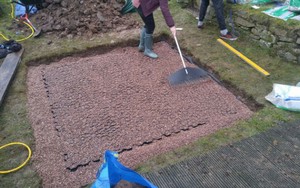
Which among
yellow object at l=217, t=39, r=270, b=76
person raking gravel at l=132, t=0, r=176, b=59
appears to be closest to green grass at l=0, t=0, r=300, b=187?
yellow object at l=217, t=39, r=270, b=76

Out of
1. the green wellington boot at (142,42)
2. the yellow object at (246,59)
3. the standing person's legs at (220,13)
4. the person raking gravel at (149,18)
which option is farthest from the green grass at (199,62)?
Result: the person raking gravel at (149,18)

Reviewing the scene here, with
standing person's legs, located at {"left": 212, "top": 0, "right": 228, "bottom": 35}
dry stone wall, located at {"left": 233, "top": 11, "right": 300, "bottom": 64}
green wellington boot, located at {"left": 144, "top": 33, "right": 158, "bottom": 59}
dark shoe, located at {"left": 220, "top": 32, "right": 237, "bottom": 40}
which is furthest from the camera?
dark shoe, located at {"left": 220, "top": 32, "right": 237, "bottom": 40}

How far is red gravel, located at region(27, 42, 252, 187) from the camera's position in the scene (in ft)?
10.5

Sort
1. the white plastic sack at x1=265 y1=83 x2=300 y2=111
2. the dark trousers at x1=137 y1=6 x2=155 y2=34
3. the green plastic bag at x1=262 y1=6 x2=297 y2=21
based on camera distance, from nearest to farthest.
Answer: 1. the white plastic sack at x1=265 y1=83 x2=300 y2=111
2. the dark trousers at x1=137 y1=6 x2=155 y2=34
3. the green plastic bag at x1=262 y1=6 x2=297 y2=21

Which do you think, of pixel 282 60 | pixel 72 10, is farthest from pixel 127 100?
pixel 72 10

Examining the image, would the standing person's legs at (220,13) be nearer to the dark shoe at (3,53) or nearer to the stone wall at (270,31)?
the stone wall at (270,31)

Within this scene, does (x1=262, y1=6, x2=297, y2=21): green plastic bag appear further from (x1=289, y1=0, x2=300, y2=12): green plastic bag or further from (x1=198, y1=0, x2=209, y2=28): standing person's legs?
(x1=198, y1=0, x2=209, y2=28): standing person's legs

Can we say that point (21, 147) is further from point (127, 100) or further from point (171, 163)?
point (171, 163)

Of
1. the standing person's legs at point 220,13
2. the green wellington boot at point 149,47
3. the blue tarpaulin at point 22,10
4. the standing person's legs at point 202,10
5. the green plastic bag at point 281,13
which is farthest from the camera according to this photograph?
Answer: the blue tarpaulin at point 22,10

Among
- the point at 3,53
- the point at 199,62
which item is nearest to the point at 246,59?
the point at 199,62

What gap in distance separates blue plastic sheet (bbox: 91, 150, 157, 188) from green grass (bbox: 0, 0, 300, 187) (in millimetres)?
777

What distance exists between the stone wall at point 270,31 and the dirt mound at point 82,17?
2218 millimetres

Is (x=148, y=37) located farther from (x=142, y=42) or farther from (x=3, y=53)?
(x=3, y=53)

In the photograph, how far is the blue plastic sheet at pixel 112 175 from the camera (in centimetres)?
210
